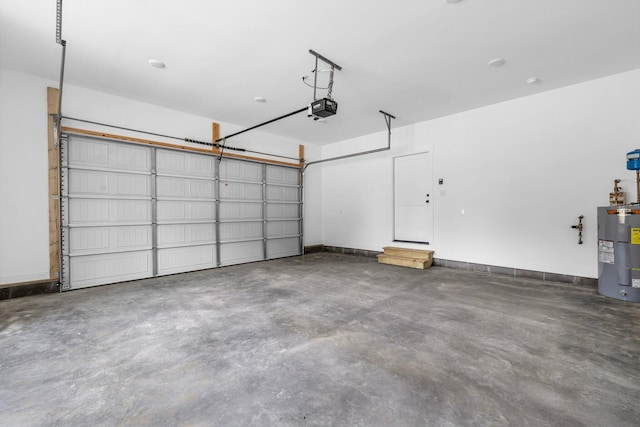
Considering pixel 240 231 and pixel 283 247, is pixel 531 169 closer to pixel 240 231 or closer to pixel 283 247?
pixel 283 247

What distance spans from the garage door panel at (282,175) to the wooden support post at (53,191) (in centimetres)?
401

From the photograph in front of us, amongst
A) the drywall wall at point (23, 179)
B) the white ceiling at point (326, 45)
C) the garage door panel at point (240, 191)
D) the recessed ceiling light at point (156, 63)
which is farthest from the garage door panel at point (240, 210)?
the recessed ceiling light at point (156, 63)

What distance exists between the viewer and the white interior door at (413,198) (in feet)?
21.0

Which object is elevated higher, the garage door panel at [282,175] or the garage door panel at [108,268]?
the garage door panel at [282,175]

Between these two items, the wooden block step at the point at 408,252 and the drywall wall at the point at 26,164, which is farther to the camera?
the wooden block step at the point at 408,252

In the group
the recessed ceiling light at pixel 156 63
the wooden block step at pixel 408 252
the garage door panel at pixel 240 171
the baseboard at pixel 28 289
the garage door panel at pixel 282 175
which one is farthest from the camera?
the garage door panel at pixel 282 175

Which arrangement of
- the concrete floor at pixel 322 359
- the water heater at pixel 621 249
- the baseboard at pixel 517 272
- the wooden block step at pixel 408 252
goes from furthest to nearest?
1. the wooden block step at pixel 408 252
2. the baseboard at pixel 517 272
3. the water heater at pixel 621 249
4. the concrete floor at pixel 322 359

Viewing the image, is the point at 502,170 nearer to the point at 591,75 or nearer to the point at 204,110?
the point at 591,75

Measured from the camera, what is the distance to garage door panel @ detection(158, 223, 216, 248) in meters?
5.45

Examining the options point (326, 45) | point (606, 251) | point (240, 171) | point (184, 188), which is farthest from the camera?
point (240, 171)

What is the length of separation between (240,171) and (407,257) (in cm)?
437

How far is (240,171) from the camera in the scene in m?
6.61

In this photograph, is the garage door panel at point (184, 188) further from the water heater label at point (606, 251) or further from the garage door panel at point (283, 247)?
the water heater label at point (606, 251)

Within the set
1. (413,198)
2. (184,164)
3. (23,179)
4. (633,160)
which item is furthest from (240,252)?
(633,160)
